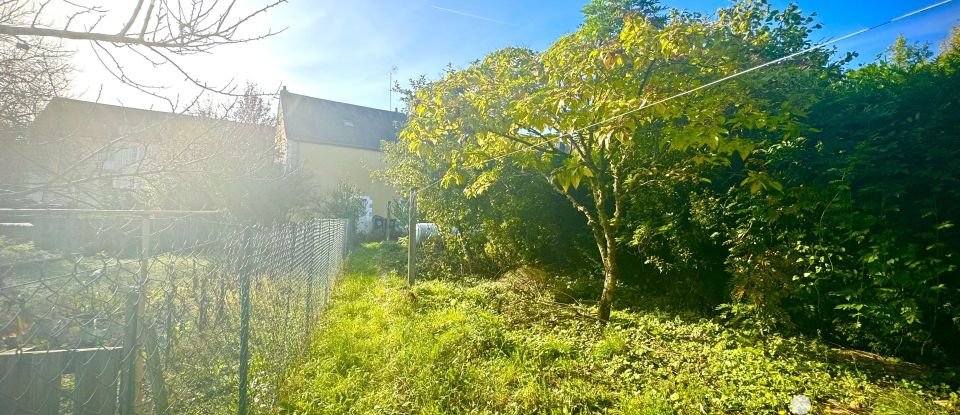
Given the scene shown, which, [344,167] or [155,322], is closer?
[155,322]

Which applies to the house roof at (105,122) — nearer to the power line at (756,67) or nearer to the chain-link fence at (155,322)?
the chain-link fence at (155,322)

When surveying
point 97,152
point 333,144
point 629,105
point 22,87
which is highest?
point 333,144

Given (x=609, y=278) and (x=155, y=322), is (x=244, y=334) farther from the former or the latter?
(x=609, y=278)

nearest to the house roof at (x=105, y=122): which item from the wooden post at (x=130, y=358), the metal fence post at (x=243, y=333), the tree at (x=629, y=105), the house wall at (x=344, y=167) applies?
the metal fence post at (x=243, y=333)

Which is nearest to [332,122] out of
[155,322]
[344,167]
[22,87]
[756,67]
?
[344,167]

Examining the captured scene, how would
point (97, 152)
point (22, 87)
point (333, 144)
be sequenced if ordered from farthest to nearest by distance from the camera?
point (333, 144) → point (22, 87) → point (97, 152)

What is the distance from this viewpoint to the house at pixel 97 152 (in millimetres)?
2430

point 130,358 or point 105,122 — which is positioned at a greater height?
point 105,122

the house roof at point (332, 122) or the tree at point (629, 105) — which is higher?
the house roof at point (332, 122)

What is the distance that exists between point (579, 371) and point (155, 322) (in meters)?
2.85

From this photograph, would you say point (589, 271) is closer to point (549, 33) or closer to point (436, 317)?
point (436, 317)

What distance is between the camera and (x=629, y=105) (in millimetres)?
2912

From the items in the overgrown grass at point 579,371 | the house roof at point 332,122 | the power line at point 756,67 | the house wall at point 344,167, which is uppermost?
the house roof at point 332,122

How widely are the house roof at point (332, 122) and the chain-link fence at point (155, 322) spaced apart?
57.9 ft
